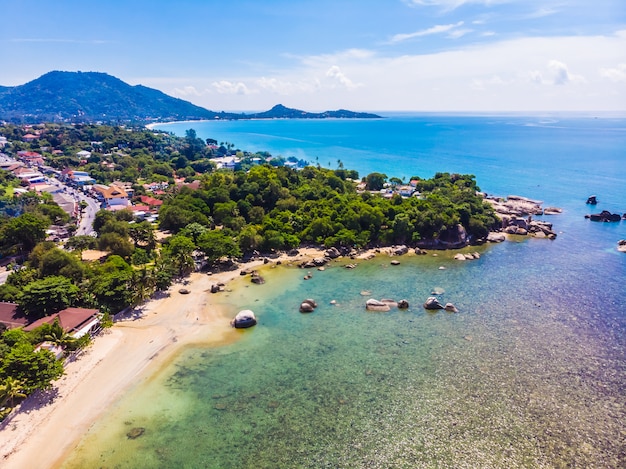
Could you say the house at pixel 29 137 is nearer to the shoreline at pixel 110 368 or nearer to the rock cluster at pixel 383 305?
the shoreline at pixel 110 368

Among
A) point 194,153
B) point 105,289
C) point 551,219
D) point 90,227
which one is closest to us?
point 105,289

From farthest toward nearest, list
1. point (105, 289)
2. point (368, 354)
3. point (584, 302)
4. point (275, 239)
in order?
1. point (275, 239)
2. point (584, 302)
3. point (105, 289)
4. point (368, 354)

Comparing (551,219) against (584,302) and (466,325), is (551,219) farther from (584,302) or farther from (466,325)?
(466,325)

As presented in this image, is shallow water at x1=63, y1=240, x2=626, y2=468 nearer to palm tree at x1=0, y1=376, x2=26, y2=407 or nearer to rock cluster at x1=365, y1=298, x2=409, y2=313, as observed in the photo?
rock cluster at x1=365, y1=298, x2=409, y2=313

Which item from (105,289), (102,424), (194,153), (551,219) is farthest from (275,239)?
(194,153)

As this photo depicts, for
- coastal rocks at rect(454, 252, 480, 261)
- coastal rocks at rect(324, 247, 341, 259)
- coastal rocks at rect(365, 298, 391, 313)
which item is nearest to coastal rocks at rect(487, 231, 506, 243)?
coastal rocks at rect(454, 252, 480, 261)

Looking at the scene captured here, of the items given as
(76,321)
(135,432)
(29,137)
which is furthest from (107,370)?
(29,137)

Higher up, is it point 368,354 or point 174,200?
point 174,200
